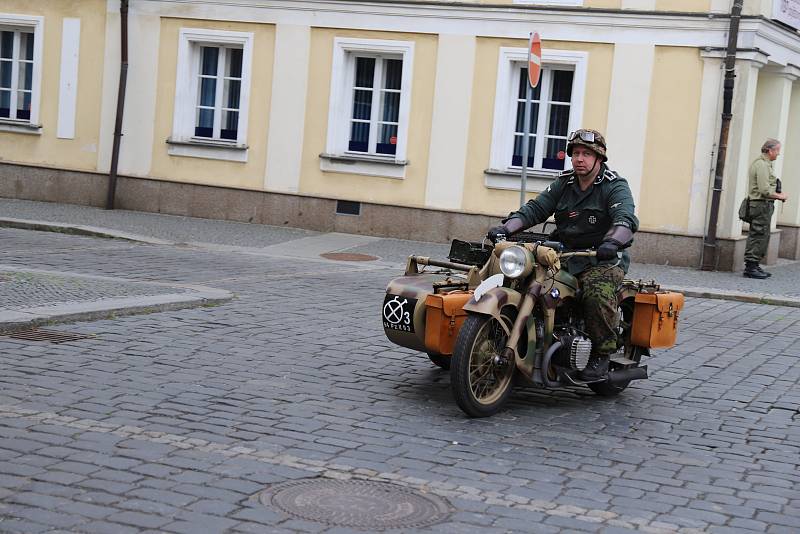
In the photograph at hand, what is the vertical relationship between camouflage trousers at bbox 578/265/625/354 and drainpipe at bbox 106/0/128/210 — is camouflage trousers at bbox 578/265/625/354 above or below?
below

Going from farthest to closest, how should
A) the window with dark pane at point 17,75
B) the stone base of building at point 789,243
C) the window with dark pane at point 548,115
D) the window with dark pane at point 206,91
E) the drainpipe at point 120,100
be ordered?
the window with dark pane at point 17,75 → the stone base of building at point 789,243 → the window with dark pane at point 206,91 → the drainpipe at point 120,100 → the window with dark pane at point 548,115

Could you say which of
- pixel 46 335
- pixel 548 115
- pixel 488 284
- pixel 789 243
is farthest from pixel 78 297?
pixel 789 243

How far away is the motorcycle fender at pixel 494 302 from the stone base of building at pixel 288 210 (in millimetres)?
11596

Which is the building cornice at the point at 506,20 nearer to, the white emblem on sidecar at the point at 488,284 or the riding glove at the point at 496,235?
the riding glove at the point at 496,235

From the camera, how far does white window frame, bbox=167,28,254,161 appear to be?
2083 centimetres

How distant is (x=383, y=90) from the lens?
2045 cm

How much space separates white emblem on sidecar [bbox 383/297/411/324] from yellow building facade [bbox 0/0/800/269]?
1144 cm

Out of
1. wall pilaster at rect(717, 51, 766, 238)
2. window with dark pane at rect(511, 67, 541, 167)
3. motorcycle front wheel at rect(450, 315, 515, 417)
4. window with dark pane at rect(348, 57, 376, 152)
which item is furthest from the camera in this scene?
window with dark pane at rect(348, 57, 376, 152)

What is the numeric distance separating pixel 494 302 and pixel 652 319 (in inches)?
59.0

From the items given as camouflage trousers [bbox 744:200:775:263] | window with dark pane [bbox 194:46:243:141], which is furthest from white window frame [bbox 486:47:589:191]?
window with dark pane [bbox 194:46:243:141]

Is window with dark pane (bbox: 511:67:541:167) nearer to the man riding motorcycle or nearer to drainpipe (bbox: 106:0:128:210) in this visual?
drainpipe (bbox: 106:0:128:210)

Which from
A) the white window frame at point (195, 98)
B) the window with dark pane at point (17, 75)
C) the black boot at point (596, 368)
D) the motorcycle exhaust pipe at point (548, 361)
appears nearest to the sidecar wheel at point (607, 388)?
the black boot at point (596, 368)

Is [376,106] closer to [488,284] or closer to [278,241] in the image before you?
[278,241]

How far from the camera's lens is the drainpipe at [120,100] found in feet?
69.6
